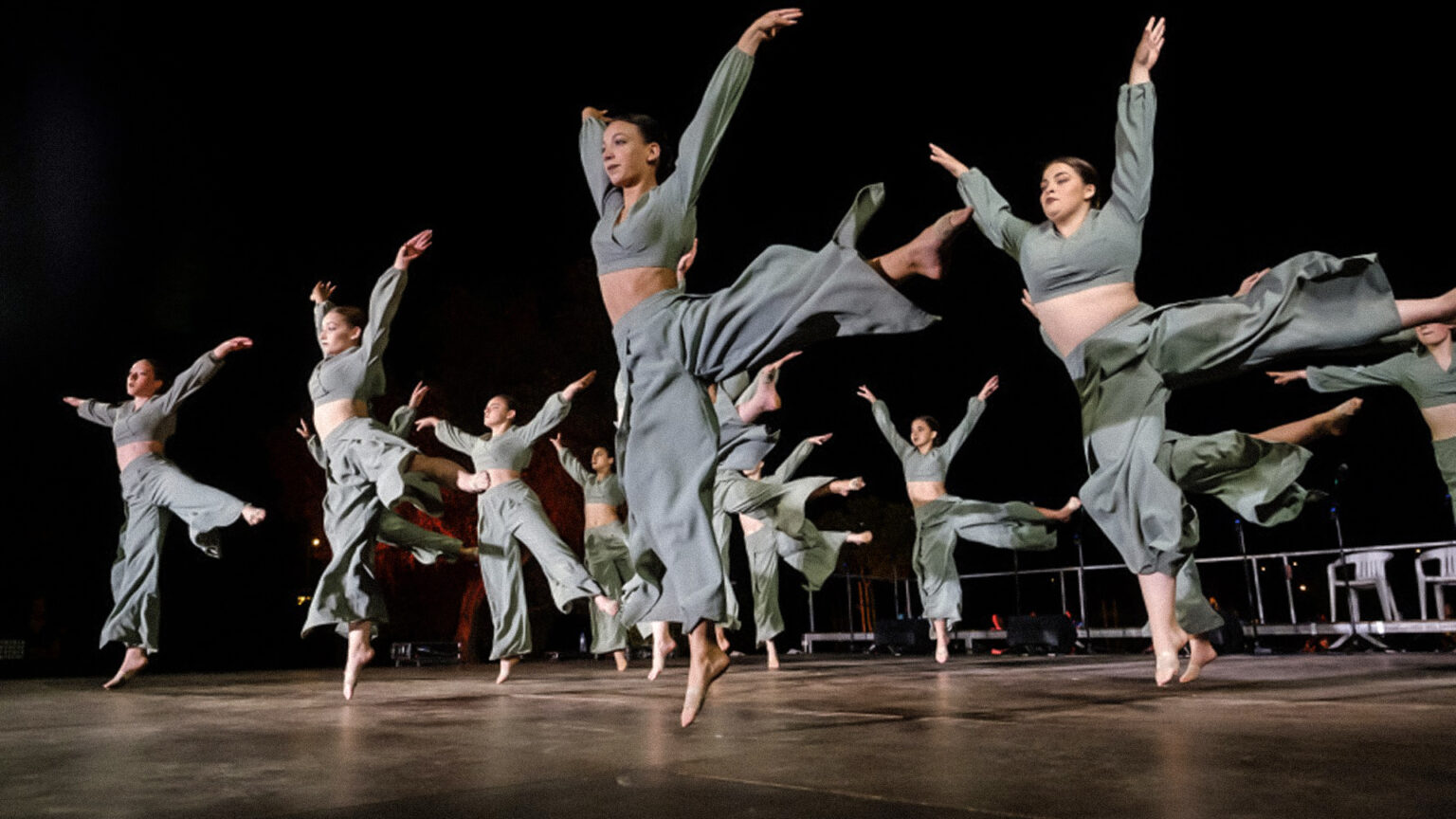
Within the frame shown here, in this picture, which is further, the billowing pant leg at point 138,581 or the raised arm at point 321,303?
the billowing pant leg at point 138,581

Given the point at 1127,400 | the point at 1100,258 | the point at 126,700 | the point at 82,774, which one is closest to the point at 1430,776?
the point at 1127,400

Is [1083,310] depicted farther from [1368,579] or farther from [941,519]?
[1368,579]

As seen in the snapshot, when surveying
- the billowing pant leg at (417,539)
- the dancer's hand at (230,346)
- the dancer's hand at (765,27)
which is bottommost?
the billowing pant leg at (417,539)

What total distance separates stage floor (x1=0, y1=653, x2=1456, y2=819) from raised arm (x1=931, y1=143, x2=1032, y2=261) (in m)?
1.85

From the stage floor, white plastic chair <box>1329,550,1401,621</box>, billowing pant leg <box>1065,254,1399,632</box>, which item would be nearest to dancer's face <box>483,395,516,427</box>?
the stage floor

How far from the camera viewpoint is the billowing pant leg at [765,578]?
759 cm

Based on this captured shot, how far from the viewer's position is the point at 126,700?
469cm

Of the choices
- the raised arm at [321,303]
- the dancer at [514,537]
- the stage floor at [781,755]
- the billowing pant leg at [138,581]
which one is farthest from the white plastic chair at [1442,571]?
the billowing pant leg at [138,581]

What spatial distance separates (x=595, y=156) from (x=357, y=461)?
7.42 feet

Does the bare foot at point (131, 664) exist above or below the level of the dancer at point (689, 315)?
below

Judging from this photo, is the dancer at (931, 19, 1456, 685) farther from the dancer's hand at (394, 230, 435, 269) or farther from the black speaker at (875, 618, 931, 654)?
the black speaker at (875, 618, 931, 654)

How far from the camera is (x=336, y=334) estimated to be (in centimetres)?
516

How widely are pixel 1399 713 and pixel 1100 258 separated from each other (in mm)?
1834

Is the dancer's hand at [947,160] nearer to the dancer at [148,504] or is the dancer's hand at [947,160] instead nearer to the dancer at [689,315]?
the dancer at [689,315]
